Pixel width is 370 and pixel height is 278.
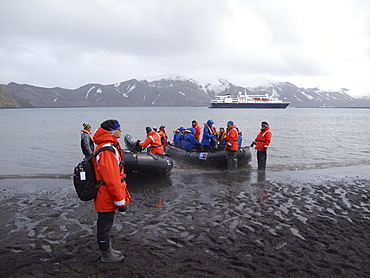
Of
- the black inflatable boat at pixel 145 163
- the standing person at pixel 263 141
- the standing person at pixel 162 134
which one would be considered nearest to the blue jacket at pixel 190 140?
the standing person at pixel 162 134

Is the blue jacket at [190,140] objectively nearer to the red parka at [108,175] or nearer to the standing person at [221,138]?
the standing person at [221,138]

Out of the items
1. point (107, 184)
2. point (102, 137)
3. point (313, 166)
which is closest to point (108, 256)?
point (107, 184)

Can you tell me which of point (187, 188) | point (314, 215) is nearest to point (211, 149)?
point (187, 188)

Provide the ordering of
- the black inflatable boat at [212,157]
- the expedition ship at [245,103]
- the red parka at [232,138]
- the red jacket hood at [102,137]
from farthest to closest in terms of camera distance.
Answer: the expedition ship at [245,103] < the black inflatable boat at [212,157] < the red parka at [232,138] < the red jacket hood at [102,137]

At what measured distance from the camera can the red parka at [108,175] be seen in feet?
11.3

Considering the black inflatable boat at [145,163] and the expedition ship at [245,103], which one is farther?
the expedition ship at [245,103]

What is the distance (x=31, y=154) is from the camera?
15531mm

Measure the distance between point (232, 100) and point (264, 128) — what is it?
121109mm

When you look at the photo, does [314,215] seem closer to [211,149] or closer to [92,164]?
[92,164]

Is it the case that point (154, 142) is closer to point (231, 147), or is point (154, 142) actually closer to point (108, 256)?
point (231, 147)

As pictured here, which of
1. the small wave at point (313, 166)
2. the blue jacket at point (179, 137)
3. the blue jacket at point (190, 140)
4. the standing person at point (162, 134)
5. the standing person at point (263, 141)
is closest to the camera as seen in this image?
the standing person at point (263, 141)

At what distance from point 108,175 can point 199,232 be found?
231cm

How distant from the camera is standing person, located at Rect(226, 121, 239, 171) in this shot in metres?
10.4

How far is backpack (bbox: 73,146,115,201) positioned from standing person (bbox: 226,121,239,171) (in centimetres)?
734
